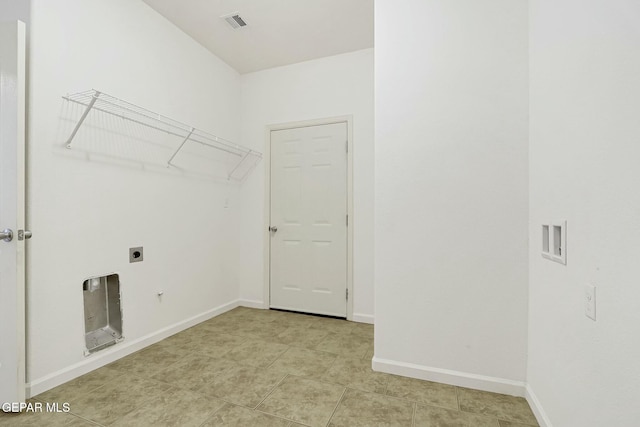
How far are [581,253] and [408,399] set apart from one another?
122cm

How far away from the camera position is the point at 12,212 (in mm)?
1601

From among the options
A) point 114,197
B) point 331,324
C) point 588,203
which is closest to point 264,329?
point 331,324

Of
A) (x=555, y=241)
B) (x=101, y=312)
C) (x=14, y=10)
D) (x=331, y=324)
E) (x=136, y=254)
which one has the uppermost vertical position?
(x=14, y=10)

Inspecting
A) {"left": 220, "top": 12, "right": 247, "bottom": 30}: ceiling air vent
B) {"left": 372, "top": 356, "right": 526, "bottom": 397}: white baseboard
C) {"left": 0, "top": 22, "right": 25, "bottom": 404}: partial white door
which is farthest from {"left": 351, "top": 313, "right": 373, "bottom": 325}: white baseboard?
{"left": 220, "top": 12, "right": 247, "bottom": 30}: ceiling air vent

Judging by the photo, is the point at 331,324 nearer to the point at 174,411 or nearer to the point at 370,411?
the point at 370,411

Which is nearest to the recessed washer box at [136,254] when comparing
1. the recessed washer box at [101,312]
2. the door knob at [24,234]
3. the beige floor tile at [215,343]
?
the recessed washer box at [101,312]

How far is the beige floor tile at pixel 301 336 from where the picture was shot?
100 inches

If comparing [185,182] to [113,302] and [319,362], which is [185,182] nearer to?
[113,302]

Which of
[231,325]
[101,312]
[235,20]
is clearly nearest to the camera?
[101,312]

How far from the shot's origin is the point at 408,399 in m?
1.75

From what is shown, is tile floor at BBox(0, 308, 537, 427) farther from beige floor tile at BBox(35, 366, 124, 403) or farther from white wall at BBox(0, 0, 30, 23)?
white wall at BBox(0, 0, 30, 23)

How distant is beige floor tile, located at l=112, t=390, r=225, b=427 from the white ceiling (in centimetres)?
291

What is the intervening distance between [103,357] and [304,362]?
1439mm

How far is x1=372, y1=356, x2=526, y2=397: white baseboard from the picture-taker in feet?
5.83
